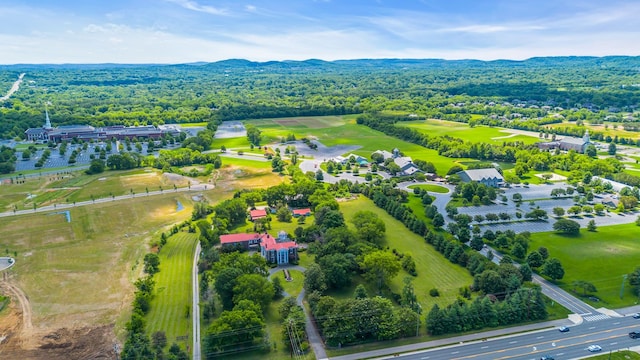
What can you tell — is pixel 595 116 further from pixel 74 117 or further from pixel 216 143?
pixel 74 117

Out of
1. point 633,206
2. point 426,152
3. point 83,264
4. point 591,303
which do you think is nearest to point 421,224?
point 591,303

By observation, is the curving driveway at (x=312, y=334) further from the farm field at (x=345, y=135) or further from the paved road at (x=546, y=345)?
the farm field at (x=345, y=135)

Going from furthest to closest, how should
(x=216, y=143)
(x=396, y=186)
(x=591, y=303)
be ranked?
(x=216, y=143) → (x=396, y=186) → (x=591, y=303)

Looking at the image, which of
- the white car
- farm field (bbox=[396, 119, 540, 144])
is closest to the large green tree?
the white car

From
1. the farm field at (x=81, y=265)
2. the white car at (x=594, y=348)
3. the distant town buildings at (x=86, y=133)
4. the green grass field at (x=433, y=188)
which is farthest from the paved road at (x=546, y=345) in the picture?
the distant town buildings at (x=86, y=133)

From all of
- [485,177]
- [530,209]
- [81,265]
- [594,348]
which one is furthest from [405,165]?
[81,265]

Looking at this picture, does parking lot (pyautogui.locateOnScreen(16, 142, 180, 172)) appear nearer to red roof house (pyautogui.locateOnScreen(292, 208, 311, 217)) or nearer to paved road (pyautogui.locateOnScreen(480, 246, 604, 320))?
red roof house (pyautogui.locateOnScreen(292, 208, 311, 217))

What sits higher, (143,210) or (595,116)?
(595,116)

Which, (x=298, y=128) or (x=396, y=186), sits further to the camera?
(x=298, y=128)
